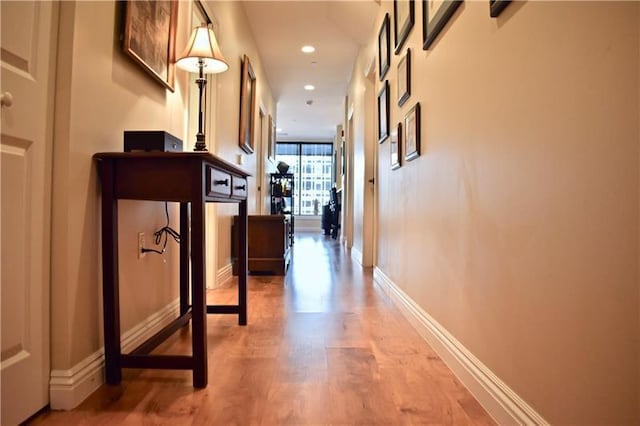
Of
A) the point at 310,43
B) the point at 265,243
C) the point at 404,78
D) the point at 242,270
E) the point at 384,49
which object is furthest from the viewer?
the point at 310,43

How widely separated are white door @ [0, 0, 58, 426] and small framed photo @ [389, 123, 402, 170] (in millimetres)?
1945

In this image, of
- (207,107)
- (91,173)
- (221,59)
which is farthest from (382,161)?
(91,173)

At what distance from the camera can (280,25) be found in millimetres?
4238

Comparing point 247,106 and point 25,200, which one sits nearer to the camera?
point 25,200

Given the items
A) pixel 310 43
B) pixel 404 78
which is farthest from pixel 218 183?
pixel 310 43

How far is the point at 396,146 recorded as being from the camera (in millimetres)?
2678

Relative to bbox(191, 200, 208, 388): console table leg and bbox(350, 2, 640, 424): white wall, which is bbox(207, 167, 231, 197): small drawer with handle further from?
bbox(350, 2, 640, 424): white wall

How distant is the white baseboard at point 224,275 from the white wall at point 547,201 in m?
1.99

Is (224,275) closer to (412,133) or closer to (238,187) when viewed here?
(238,187)

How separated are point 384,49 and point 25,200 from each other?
2708mm

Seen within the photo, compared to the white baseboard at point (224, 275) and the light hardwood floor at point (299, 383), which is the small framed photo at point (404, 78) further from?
the white baseboard at point (224, 275)

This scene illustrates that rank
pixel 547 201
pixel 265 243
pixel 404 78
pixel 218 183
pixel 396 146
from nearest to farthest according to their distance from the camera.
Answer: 1. pixel 547 201
2. pixel 218 183
3. pixel 404 78
4. pixel 396 146
5. pixel 265 243

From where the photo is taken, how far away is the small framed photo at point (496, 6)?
1.14 metres

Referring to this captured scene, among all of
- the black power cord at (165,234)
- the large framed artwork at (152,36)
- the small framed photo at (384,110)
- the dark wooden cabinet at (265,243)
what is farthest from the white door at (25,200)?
the dark wooden cabinet at (265,243)
